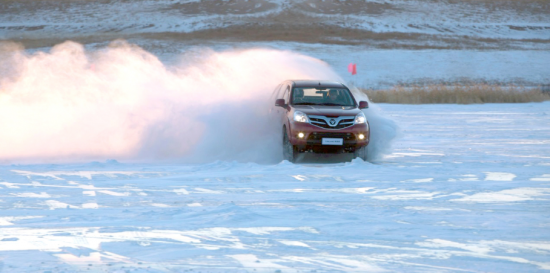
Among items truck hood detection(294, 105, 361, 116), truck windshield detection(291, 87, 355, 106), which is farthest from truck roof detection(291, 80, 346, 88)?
truck hood detection(294, 105, 361, 116)

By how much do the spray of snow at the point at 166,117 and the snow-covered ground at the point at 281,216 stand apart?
1.33m

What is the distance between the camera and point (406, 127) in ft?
67.5

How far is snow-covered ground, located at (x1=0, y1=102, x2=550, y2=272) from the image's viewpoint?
6.29 meters

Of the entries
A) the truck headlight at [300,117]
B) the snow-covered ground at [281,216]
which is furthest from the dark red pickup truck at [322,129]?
the snow-covered ground at [281,216]

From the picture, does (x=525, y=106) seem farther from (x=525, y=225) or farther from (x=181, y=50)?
(x=181, y=50)

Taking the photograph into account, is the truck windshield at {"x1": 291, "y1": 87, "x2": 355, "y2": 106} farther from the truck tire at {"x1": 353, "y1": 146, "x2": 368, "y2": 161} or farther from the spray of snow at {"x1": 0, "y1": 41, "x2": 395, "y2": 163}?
the truck tire at {"x1": 353, "y1": 146, "x2": 368, "y2": 161}

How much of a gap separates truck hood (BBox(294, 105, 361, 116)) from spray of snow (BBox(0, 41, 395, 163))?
1.03 meters

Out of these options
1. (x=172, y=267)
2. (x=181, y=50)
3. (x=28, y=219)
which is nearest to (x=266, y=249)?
(x=172, y=267)

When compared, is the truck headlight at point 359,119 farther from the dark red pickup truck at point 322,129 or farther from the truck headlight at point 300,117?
the truck headlight at point 300,117

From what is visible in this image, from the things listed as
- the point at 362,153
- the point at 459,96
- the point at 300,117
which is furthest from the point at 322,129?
the point at 459,96

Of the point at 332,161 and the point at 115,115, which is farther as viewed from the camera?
the point at 115,115

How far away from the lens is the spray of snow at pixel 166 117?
14102mm

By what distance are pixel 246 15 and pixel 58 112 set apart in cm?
6321

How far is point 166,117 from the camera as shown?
50.5 feet
